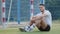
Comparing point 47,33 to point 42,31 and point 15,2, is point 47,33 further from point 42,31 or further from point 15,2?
point 15,2

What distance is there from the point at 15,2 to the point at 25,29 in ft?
18.1

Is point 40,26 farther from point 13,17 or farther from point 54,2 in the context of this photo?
point 54,2

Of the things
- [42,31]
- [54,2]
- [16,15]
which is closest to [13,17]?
[16,15]

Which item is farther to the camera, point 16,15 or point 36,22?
point 16,15

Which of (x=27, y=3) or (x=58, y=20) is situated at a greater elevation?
(x=27, y=3)

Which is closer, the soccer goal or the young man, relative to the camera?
the young man

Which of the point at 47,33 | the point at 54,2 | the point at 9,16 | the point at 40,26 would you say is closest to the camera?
the point at 47,33

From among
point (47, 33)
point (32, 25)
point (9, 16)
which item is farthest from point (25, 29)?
point (9, 16)

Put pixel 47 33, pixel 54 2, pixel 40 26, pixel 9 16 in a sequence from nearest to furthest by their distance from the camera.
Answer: pixel 47 33 → pixel 40 26 → pixel 9 16 → pixel 54 2

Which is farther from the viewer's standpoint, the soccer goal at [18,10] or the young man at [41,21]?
the soccer goal at [18,10]

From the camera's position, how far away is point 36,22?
7.83 m

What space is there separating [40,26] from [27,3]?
5610 mm

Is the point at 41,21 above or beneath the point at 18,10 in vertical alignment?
above

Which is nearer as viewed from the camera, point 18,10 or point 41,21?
point 41,21
